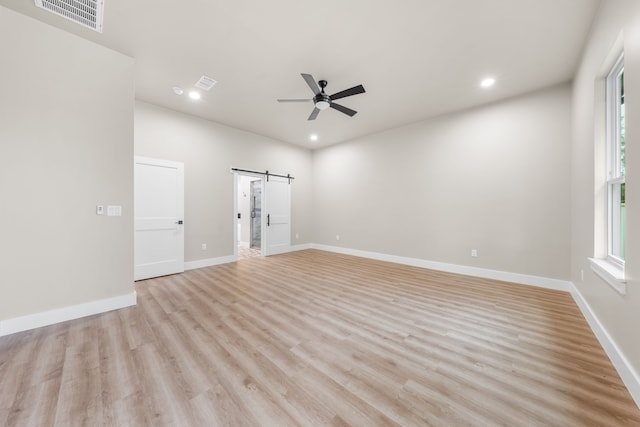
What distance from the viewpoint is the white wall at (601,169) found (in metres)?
1.46

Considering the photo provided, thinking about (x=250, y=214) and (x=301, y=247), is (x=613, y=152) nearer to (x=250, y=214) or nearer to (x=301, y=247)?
(x=301, y=247)

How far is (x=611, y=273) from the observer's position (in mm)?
1748

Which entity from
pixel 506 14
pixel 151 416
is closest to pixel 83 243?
pixel 151 416

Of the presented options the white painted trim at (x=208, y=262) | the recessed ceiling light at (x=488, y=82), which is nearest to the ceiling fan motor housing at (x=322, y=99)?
the recessed ceiling light at (x=488, y=82)

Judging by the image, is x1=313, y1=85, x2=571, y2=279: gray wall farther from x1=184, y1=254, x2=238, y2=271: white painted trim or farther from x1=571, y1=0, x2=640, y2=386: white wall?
x1=184, y1=254, x2=238, y2=271: white painted trim

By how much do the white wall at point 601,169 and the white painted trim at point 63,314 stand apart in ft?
14.7

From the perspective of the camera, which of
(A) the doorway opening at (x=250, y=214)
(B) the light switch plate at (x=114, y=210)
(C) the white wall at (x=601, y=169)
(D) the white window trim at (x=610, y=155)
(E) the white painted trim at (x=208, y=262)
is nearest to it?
(C) the white wall at (x=601, y=169)

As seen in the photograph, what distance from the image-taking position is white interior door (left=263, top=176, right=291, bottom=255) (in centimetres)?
595

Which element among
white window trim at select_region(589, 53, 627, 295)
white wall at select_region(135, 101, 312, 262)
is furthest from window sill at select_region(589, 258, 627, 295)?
white wall at select_region(135, 101, 312, 262)

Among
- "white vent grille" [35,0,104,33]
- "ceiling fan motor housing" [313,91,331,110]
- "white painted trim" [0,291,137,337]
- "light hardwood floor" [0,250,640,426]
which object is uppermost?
"white vent grille" [35,0,104,33]

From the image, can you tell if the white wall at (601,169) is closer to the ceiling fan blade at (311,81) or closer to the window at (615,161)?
the window at (615,161)

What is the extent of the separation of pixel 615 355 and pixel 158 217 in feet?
18.5

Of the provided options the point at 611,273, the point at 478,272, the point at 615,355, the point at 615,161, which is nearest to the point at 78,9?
the point at 611,273

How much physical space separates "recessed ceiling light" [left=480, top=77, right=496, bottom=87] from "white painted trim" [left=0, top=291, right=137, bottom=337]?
5.51 m
